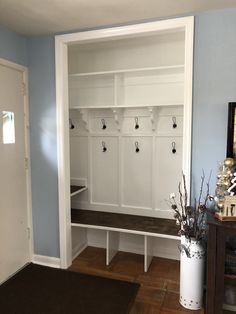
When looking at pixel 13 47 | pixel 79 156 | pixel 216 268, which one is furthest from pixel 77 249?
pixel 13 47

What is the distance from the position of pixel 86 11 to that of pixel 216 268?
2184 millimetres

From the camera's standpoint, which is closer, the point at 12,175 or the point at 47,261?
the point at 12,175

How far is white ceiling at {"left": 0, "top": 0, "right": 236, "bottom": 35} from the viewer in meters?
1.98

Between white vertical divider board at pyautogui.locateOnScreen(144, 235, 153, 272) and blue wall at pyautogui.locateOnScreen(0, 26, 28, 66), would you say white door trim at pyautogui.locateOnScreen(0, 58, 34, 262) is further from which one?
white vertical divider board at pyautogui.locateOnScreen(144, 235, 153, 272)

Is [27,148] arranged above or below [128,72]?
below

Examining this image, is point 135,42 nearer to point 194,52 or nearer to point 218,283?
point 194,52

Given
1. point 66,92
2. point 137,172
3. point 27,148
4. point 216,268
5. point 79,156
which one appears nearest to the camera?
point 216,268

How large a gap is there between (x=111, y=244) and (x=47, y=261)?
709 mm

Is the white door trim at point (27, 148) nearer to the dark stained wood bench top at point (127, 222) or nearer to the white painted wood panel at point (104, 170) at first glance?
the dark stained wood bench top at point (127, 222)

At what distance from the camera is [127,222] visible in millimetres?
2885

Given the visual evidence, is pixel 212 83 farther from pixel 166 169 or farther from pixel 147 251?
pixel 147 251

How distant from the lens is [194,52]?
86.4 inches

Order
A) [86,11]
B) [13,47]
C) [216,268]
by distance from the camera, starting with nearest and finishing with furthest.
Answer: [216,268] < [86,11] < [13,47]

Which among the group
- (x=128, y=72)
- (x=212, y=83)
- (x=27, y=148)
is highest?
(x=128, y=72)
